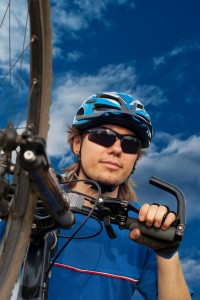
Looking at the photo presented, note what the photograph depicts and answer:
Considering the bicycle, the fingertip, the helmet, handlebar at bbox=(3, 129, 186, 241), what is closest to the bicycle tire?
the bicycle

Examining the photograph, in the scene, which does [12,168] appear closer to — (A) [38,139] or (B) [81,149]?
(A) [38,139]

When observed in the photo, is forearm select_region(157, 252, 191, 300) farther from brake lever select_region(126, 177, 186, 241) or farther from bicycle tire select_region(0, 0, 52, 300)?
bicycle tire select_region(0, 0, 52, 300)

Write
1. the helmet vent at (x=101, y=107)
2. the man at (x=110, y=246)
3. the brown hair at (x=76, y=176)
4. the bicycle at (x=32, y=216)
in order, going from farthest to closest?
the brown hair at (x=76, y=176), the helmet vent at (x=101, y=107), the man at (x=110, y=246), the bicycle at (x=32, y=216)

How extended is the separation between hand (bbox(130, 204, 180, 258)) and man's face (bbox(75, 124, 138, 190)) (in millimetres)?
1185

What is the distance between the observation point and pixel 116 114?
3.18m

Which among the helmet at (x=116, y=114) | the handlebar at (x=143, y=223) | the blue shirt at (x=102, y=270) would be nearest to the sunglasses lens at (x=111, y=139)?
the helmet at (x=116, y=114)

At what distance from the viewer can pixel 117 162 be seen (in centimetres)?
315

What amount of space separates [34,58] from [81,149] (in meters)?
1.34

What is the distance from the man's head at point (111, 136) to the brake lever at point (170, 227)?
3.55 ft

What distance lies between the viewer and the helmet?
319 centimetres

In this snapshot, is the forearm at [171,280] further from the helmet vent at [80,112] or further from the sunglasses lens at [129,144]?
the helmet vent at [80,112]

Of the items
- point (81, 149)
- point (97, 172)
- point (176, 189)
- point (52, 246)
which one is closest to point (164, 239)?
point (176, 189)

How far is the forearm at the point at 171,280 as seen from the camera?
8.63 ft

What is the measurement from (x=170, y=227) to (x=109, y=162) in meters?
1.33
